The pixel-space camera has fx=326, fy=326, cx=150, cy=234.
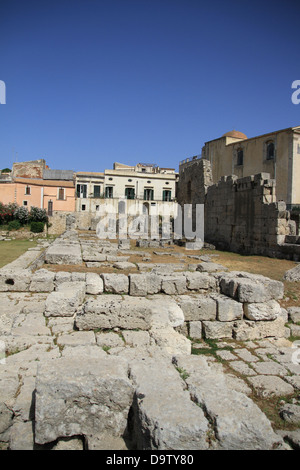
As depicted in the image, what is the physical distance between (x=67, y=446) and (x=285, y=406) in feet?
9.13

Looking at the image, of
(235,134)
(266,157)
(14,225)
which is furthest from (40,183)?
(266,157)

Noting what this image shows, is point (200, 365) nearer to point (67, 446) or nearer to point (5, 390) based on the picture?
point (67, 446)

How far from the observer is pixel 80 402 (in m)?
2.95

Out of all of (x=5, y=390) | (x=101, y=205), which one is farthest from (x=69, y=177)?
(x=5, y=390)

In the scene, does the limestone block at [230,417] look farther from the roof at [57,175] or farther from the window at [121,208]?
the roof at [57,175]

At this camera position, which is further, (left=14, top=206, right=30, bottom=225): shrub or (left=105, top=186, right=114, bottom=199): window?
(left=105, top=186, right=114, bottom=199): window

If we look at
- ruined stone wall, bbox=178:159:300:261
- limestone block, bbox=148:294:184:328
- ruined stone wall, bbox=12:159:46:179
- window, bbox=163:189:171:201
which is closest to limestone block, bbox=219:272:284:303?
limestone block, bbox=148:294:184:328

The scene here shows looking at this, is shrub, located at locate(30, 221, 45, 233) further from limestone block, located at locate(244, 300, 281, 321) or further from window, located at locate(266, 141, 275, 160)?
limestone block, located at locate(244, 300, 281, 321)

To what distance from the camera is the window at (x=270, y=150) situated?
105 ft

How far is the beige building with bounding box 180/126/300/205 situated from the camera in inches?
1198

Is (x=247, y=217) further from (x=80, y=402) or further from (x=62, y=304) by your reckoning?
(x=80, y=402)

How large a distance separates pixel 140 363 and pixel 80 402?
82 cm

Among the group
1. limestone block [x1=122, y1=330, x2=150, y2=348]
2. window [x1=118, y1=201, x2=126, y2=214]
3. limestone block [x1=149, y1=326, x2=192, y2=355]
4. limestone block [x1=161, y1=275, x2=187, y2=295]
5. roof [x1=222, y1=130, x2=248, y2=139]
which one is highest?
roof [x1=222, y1=130, x2=248, y2=139]

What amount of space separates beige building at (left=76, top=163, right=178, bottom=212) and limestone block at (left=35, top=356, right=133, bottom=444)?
39.6 m
